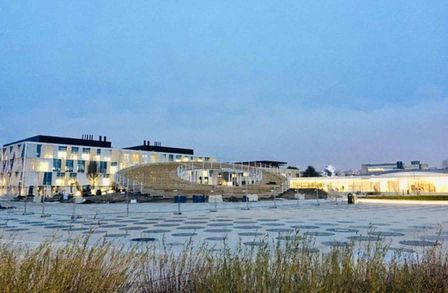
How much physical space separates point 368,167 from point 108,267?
127 meters

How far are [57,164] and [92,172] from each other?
8.45 meters

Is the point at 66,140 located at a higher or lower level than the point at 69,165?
higher

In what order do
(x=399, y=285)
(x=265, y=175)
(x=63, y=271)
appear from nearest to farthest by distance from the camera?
(x=63, y=271), (x=399, y=285), (x=265, y=175)

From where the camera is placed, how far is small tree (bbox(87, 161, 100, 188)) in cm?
6749

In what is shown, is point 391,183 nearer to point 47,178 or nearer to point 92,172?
point 92,172

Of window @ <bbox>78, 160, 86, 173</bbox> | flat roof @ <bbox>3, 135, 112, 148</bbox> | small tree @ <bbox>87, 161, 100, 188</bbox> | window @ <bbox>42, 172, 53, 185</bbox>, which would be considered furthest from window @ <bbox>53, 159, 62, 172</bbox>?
small tree @ <bbox>87, 161, 100, 188</bbox>

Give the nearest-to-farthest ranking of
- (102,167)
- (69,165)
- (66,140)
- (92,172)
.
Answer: (92,172)
(69,165)
(66,140)
(102,167)

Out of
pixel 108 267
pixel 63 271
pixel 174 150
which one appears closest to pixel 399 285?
pixel 108 267

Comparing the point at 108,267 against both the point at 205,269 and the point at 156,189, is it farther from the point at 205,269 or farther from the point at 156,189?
the point at 156,189

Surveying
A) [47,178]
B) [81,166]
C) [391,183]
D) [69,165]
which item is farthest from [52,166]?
[391,183]

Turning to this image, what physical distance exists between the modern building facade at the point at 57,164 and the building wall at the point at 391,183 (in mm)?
25326

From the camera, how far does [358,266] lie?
3.40 metres

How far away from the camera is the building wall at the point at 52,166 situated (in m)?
68.2

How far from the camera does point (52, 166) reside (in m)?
70.4
